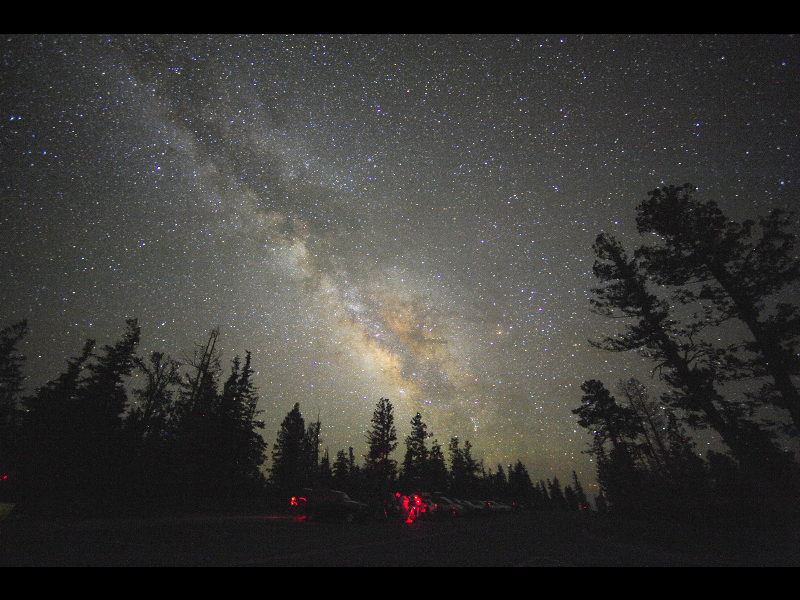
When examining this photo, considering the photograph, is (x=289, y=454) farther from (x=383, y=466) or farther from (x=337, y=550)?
(x=337, y=550)

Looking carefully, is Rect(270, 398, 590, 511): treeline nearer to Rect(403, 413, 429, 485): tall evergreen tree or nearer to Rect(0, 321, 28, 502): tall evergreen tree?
Rect(403, 413, 429, 485): tall evergreen tree

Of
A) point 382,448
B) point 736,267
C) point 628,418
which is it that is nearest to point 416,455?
point 382,448

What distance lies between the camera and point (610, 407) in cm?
3912

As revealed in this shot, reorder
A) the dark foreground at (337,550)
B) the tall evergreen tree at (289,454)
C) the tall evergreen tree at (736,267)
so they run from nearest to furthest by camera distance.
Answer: the dark foreground at (337,550), the tall evergreen tree at (736,267), the tall evergreen tree at (289,454)

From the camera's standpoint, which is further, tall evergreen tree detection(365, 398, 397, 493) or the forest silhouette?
tall evergreen tree detection(365, 398, 397, 493)

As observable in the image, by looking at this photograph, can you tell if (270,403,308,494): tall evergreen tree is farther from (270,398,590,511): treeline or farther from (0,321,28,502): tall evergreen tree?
(0,321,28,502): tall evergreen tree

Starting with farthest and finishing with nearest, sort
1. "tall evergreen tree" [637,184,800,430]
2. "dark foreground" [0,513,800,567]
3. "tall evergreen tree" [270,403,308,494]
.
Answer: "tall evergreen tree" [270,403,308,494] → "tall evergreen tree" [637,184,800,430] → "dark foreground" [0,513,800,567]

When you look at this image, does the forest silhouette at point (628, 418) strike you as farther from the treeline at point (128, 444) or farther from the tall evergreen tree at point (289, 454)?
the tall evergreen tree at point (289, 454)

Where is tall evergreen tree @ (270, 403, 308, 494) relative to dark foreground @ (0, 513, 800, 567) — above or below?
above

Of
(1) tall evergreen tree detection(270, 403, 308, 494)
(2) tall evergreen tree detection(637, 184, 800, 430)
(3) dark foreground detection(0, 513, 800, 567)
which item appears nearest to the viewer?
(3) dark foreground detection(0, 513, 800, 567)

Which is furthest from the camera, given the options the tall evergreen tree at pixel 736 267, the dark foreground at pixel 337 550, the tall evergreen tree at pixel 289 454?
the tall evergreen tree at pixel 289 454

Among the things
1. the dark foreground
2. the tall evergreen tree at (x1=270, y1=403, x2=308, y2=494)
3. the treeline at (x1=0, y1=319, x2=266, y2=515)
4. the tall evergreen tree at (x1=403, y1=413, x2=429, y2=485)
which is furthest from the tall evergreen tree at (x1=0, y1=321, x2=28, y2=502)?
the tall evergreen tree at (x1=403, y1=413, x2=429, y2=485)

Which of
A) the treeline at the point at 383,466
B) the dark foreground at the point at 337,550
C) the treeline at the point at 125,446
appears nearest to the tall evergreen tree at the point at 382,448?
the treeline at the point at 383,466
